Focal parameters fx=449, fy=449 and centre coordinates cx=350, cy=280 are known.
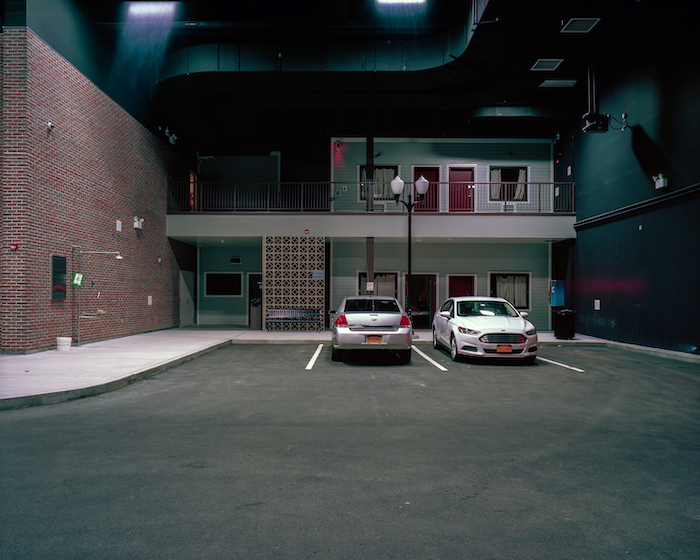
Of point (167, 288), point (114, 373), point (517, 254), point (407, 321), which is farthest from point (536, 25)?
point (167, 288)

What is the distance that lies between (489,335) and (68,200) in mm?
10790

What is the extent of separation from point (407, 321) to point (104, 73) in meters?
11.2

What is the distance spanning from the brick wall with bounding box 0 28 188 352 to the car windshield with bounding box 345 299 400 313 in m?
7.23

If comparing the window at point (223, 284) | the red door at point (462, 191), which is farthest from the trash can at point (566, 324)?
the window at point (223, 284)

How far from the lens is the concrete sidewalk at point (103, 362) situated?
6410 millimetres

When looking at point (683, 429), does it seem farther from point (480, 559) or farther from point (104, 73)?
point (104, 73)

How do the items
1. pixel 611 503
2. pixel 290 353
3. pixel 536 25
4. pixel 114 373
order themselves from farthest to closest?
pixel 290 353, pixel 536 25, pixel 114 373, pixel 611 503

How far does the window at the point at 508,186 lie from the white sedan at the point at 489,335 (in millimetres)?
8638

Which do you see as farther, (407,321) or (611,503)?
(407,321)

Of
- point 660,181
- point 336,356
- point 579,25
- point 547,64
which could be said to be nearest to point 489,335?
point 336,356

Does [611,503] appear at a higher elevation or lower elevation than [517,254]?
lower

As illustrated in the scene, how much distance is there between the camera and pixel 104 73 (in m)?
12.9

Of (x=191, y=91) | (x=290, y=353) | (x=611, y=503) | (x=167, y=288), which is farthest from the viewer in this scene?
(x=167, y=288)

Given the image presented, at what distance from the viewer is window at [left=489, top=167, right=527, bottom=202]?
18.6 meters
